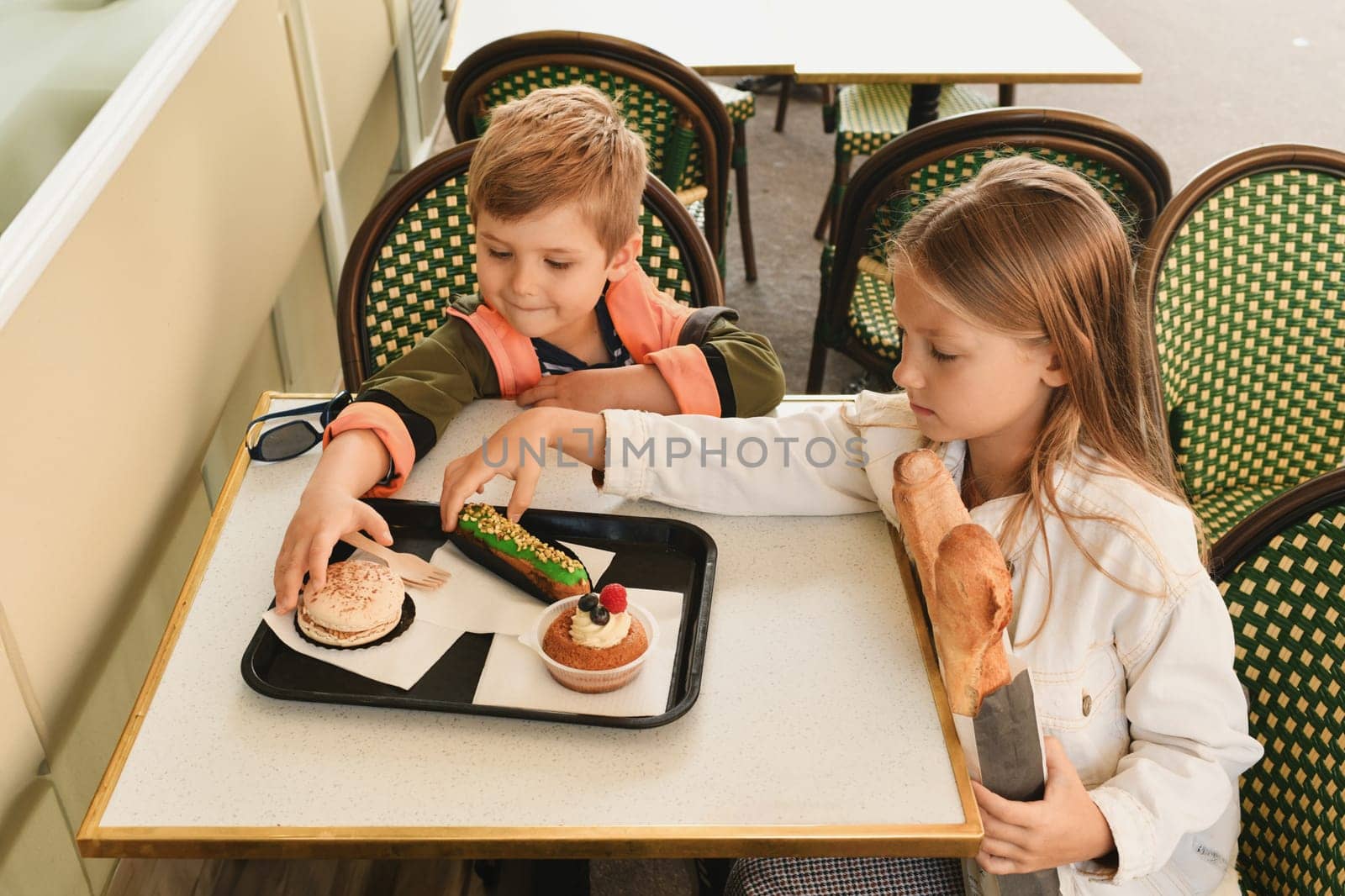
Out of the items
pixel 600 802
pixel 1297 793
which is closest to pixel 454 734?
pixel 600 802

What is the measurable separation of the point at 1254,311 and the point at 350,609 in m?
1.43

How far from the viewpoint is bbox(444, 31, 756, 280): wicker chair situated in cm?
217

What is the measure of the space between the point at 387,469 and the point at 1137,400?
2.71ft

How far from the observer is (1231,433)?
5.91 feet

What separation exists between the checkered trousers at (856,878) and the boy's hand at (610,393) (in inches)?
21.9

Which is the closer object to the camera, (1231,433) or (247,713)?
(247,713)

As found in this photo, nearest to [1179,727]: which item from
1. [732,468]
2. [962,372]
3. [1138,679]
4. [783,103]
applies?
[1138,679]

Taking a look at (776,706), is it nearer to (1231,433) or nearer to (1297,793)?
(1297,793)

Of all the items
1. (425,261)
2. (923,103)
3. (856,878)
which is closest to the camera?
(856,878)

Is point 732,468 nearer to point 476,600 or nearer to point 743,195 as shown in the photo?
point 476,600

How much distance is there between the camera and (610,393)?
1.40m

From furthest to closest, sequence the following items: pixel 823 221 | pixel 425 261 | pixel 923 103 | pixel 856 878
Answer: pixel 823 221, pixel 923 103, pixel 425 261, pixel 856 878

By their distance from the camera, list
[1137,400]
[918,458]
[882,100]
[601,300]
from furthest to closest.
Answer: [882,100] < [601,300] < [1137,400] < [918,458]

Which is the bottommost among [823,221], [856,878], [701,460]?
[823,221]
